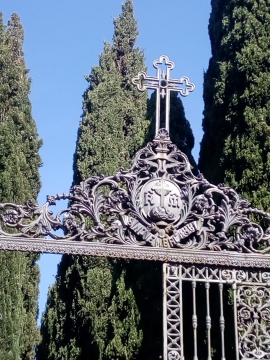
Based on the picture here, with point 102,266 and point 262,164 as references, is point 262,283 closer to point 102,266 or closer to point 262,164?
point 262,164

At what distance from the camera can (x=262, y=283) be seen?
5.43m

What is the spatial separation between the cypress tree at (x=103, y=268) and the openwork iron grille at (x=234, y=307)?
11.2 feet

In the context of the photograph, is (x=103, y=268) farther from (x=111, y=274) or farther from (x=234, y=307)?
(x=234, y=307)

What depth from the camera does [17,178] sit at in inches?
382

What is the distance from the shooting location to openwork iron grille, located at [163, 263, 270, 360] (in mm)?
5109

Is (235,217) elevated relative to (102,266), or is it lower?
lower

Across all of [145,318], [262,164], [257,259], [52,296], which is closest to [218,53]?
[262,164]

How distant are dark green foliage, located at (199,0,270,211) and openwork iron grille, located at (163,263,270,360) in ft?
5.79

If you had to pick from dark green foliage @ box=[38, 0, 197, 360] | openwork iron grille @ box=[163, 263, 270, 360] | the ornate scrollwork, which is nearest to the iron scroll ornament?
openwork iron grille @ box=[163, 263, 270, 360]

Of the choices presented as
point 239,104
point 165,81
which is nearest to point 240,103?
point 239,104

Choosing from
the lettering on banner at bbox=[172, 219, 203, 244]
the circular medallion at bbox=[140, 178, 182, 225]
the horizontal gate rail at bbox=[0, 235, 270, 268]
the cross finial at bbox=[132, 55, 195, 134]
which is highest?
the cross finial at bbox=[132, 55, 195, 134]

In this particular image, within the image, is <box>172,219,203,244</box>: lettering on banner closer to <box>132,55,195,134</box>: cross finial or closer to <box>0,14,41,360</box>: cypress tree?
<box>132,55,195,134</box>: cross finial

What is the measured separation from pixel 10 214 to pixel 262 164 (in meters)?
3.09

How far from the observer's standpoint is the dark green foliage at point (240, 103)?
24.1ft
